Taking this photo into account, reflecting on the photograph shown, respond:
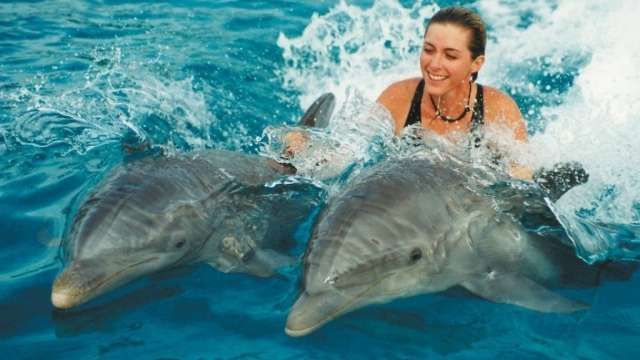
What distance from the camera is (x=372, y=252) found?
197 inches

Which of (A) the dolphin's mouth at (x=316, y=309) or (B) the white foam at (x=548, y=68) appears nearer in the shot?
(A) the dolphin's mouth at (x=316, y=309)

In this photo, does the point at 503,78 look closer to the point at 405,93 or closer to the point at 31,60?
the point at 405,93

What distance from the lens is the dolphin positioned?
204 inches

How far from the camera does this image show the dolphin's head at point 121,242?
5020 millimetres

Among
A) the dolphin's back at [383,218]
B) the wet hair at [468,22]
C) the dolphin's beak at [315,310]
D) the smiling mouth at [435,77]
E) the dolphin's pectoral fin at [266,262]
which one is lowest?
the dolphin's pectoral fin at [266,262]

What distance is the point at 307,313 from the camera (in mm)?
4676

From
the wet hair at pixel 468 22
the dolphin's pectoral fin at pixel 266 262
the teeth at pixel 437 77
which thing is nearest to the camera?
the dolphin's pectoral fin at pixel 266 262

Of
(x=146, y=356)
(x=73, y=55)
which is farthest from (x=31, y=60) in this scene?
(x=146, y=356)

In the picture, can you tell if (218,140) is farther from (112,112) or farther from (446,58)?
(446,58)

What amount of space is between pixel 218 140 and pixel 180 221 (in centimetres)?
335

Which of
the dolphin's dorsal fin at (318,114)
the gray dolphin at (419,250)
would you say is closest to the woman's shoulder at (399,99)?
the dolphin's dorsal fin at (318,114)

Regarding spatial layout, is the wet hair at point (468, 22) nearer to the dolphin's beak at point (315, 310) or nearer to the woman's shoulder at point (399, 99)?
the woman's shoulder at point (399, 99)

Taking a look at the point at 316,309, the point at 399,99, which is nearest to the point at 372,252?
the point at 316,309

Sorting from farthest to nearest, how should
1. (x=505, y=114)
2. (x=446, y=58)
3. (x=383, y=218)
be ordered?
(x=505, y=114)
(x=446, y=58)
(x=383, y=218)
